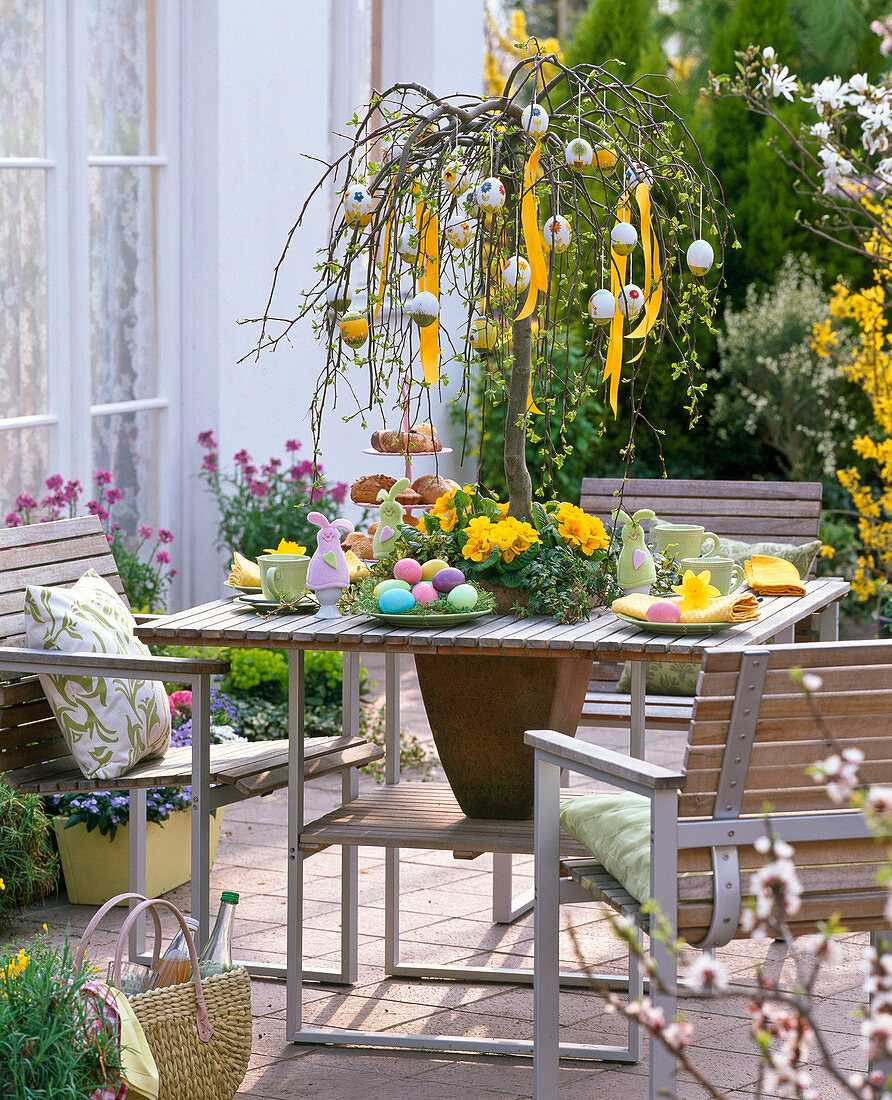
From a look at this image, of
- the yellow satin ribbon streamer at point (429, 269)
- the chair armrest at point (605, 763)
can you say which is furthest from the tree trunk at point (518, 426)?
the chair armrest at point (605, 763)

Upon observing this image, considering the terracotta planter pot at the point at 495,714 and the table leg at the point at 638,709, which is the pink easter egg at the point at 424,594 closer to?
the terracotta planter pot at the point at 495,714

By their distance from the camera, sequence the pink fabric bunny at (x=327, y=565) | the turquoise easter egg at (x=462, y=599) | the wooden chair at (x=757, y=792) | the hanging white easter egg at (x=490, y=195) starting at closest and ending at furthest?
1. the wooden chair at (x=757, y=792)
2. the hanging white easter egg at (x=490, y=195)
3. the turquoise easter egg at (x=462, y=599)
4. the pink fabric bunny at (x=327, y=565)

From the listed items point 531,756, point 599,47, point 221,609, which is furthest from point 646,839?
point 599,47

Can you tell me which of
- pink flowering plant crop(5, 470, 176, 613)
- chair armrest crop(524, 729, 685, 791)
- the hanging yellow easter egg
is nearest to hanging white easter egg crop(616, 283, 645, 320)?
the hanging yellow easter egg

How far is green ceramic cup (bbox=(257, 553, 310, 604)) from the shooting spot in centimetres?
334

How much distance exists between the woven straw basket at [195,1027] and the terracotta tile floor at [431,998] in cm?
27

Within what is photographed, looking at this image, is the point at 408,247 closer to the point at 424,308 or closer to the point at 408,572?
the point at 424,308

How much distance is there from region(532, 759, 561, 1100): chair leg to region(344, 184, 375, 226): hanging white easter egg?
1.19 meters

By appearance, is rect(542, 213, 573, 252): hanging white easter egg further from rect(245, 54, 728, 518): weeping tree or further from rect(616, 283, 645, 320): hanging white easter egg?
rect(616, 283, 645, 320): hanging white easter egg

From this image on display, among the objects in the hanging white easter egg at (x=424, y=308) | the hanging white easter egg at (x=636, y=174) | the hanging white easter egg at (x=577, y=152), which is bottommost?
the hanging white easter egg at (x=424, y=308)

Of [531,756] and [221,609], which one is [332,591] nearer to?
[221,609]

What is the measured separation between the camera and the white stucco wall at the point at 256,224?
614 centimetres

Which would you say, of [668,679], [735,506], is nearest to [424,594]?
[668,679]

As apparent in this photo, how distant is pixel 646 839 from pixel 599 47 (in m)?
7.73
